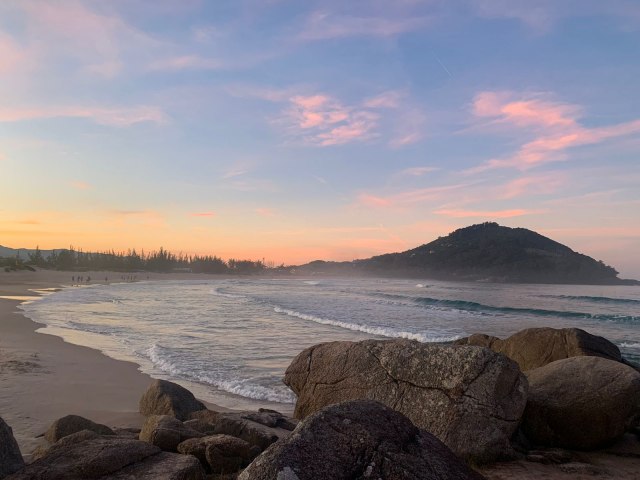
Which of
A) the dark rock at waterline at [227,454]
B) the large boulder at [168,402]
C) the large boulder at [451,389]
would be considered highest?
the large boulder at [451,389]

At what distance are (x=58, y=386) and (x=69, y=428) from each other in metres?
4.91

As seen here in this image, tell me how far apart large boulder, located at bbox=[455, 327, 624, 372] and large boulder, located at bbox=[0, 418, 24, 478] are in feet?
29.7

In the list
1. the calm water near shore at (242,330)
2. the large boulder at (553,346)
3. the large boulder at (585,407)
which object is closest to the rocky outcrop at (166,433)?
the calm water near shore at (242,330)

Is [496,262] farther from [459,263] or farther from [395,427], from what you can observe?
[395,427]

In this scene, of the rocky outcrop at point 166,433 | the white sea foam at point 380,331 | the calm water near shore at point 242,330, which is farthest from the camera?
the white sea foam at point 380,331

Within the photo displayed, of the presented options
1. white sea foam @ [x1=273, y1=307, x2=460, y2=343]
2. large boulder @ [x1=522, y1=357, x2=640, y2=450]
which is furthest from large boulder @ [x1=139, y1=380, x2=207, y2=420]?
white sea foam @ [x1=273, y1=307, x2=460, y2=343]

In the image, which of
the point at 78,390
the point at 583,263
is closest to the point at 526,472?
the point at 78,390

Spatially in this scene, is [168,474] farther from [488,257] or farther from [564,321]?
[488,257]

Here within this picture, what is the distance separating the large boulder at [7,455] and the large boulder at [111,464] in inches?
12.7

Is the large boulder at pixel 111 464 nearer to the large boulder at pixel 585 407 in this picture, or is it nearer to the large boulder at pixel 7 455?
the large boulder at pixel 7 455

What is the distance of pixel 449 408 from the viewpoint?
265 inches

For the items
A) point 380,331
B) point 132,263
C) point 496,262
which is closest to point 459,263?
point 496,262

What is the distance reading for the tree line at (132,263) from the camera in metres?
110

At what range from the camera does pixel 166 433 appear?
21.7ft
